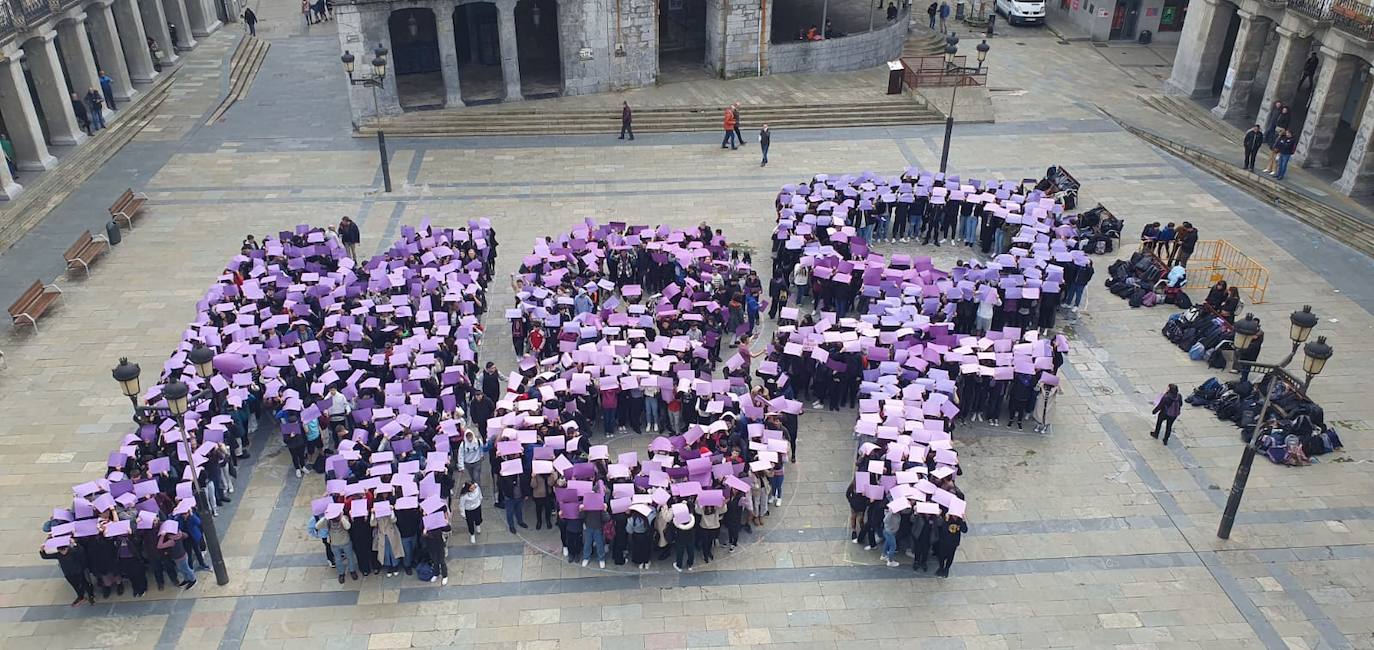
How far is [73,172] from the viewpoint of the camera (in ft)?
113

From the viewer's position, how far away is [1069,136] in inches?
1490

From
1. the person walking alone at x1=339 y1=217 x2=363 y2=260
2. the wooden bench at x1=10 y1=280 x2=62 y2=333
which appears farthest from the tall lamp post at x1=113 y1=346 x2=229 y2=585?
the person walking alone at x1=339 y1=217 x2=363 y2=260

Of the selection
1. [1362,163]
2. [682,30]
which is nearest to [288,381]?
[682,30]

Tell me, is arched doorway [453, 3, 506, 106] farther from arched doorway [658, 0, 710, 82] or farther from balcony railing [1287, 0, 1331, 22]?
balcony railing [1287, 0, 1331, 22]

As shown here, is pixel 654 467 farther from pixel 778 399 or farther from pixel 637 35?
pixel 637 35

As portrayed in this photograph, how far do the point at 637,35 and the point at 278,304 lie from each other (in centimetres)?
2100

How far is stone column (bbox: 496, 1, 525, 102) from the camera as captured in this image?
125ft

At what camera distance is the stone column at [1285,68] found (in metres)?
34.5

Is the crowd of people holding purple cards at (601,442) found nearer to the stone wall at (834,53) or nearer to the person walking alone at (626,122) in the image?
the person walking alone at (626,122)

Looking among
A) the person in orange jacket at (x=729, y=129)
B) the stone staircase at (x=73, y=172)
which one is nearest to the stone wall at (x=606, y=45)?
the person in orange jacket at (x=729, y=129)

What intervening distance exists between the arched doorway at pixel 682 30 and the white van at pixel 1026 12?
53.8 feet

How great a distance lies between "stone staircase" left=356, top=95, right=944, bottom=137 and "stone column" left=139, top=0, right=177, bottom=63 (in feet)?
46.6

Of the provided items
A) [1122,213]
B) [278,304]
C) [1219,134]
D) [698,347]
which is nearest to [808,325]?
[698,347]

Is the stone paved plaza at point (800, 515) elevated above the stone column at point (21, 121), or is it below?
below
